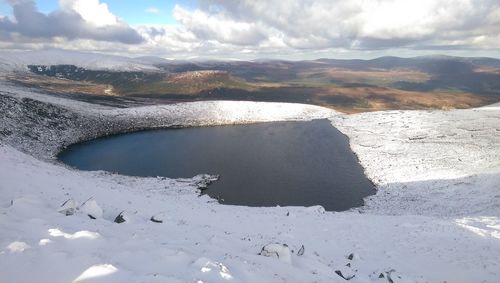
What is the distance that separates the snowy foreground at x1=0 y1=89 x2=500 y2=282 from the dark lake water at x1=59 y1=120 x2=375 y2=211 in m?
3.11

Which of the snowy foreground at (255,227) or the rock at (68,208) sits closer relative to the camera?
the snowy foreground at (255,227)

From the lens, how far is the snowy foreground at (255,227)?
13.3 meters

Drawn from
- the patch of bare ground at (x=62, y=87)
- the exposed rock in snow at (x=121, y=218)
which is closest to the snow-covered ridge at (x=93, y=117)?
the patch of bare ground at (x=62, y=87)

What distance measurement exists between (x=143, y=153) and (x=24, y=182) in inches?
1310

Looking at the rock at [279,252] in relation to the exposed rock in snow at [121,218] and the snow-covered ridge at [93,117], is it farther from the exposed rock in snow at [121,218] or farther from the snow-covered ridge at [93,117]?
the snow-covered ridge at [93,117]

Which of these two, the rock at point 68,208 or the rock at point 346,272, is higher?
the rock at point 68,208

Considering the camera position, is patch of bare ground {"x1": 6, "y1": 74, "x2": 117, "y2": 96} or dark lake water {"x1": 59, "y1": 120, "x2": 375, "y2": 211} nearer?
dark lake water {"x1": 59, "y1": 120, "x2": 375, "y2": 211}

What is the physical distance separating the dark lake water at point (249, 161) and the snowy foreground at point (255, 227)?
3107mm

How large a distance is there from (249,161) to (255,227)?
28440 millimetres

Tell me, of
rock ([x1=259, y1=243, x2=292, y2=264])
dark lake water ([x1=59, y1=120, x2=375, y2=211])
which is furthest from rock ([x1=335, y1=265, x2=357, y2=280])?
dark lake water ([x1=59, y1=120, x2=375, y2=211])

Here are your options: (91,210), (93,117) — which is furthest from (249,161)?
(93,117)

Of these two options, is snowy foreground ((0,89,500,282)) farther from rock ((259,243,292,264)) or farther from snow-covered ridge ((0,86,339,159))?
snow-covered ridge ((0,86,339,159))

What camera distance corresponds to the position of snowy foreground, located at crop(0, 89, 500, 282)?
1333 cm

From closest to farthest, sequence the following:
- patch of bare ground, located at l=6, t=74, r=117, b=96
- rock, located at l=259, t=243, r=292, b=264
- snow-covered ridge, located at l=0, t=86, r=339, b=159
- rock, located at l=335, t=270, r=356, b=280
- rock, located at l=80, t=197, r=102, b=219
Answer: rock, located at l=259, t=243, r=292, b=264
rock, located at l=335, t=270, r=356, b=280
rock, located at l=80, t=197, r=102, b=219
snow-covered ridge, located at l=0, t=86, r=339, b=159
patch of bare ground, located at l=6, t=74, r=117, b=96
